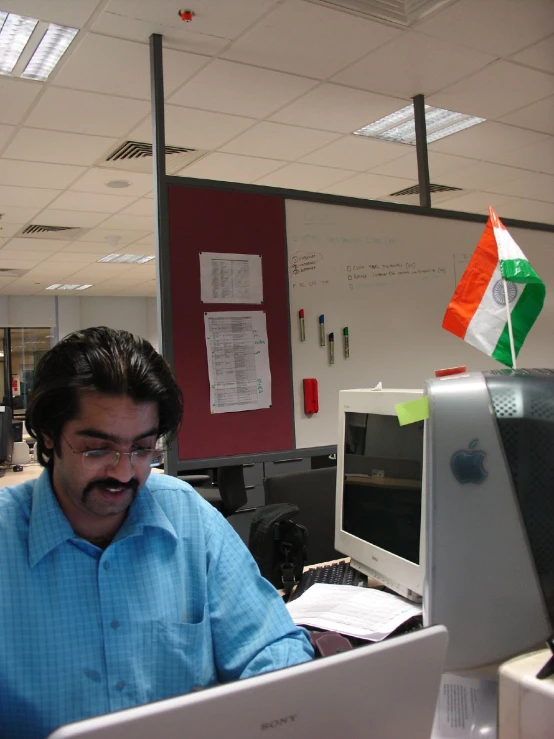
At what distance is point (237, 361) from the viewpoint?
8.84 feet

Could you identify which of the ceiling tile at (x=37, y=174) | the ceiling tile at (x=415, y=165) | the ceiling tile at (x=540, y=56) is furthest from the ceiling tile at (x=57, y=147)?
the ceiling tile at (x=540, y=56)

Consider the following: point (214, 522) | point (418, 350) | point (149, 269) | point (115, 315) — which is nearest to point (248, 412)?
point (418, 350)

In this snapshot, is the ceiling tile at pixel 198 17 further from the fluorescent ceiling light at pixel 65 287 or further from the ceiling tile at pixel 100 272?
the fluorescent ceiling light at pixel 65 287

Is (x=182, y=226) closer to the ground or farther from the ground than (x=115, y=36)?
closer to the ground

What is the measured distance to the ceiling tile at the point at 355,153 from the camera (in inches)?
175

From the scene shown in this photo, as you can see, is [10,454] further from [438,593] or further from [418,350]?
[438,593]

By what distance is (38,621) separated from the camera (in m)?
1.02

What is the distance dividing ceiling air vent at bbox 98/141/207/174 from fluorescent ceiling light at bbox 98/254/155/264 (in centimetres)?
321

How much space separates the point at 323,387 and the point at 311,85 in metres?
1.72

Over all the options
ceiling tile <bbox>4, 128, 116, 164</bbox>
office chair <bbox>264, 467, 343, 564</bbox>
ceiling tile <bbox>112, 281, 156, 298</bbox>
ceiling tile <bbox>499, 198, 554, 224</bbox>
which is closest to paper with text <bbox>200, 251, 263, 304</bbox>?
office chair <bbox>264, 467, 343, 564</bbox>

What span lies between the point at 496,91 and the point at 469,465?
11.0ft

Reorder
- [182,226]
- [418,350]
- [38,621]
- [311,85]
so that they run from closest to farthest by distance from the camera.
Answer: [38,621] → [182,226] → [418,350] → [311,85]

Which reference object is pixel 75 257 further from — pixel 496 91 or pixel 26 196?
pixel 496 91

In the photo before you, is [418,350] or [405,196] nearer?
[418,350]
